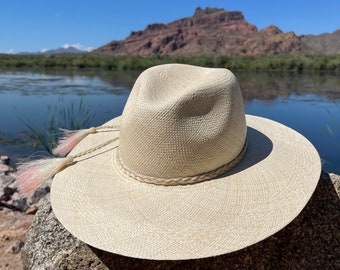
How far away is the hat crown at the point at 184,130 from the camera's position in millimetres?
1322

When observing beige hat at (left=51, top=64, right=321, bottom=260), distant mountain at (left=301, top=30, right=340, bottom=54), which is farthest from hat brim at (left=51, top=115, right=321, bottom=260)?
distant mountain at (left=301, top=30, right=340, bottom=54)

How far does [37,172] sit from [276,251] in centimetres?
114

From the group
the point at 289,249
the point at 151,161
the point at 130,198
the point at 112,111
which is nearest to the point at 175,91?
the point at 151,161

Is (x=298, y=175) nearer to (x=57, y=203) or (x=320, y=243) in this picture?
(x=320, y=243)

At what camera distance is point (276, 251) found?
5.69ft

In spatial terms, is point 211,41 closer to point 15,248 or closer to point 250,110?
point 250,110

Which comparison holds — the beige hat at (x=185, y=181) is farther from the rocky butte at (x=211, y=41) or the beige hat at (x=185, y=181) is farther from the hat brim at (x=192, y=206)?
the rocky butte at (x=211, y=41)

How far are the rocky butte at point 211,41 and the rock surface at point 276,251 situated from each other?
8083 centimetres

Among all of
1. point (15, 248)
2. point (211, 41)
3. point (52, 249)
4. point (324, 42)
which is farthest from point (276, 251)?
point (324, 42)

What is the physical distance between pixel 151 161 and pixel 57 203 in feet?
1.33

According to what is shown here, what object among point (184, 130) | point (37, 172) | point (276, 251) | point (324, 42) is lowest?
point (324, 42)

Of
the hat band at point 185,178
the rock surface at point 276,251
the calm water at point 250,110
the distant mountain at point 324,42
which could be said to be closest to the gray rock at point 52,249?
the rock surface at point 276,251

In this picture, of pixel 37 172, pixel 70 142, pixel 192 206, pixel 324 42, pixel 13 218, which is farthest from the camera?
pixel 324 42

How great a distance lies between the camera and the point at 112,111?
966 cm
